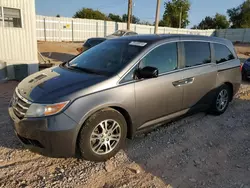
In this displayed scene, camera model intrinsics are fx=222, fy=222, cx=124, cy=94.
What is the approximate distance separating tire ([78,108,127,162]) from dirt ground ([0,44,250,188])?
14 centimetres

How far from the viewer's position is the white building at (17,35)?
809cm

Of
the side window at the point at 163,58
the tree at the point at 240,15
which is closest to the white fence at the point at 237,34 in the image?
the tree at the point at 240,15

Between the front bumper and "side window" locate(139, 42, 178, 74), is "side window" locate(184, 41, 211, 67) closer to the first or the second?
"side window" locate(139, 42, 178, 74)

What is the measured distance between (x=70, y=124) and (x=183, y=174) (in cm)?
154

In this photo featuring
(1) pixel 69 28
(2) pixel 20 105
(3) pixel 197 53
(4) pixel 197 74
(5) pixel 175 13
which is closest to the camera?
(2) pixel 20 105

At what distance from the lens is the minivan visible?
2.63 meters

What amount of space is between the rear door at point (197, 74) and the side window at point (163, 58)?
0.26 metres

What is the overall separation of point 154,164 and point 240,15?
6652 centimetres


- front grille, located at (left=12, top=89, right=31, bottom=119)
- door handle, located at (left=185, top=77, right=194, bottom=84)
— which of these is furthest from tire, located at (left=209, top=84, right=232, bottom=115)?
front grille, located at (left=12, top=89, right=31, bottom=119)

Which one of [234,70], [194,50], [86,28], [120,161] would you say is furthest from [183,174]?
[86,28]

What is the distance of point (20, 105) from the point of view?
2.79 metres

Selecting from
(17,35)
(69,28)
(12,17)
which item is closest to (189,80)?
(17,35)

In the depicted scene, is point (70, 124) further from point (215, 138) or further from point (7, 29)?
point (7, 29)

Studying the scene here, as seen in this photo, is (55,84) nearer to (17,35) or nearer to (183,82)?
(183,82)
